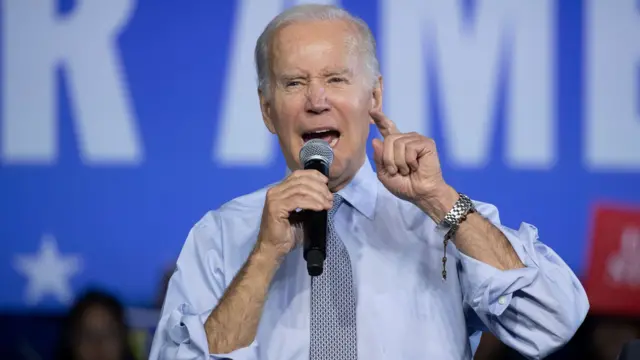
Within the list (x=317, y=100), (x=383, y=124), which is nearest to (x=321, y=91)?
(x=317, y=100)

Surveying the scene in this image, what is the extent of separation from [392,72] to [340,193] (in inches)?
53.2

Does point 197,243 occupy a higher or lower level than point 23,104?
lower

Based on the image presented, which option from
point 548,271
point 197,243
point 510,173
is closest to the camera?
point 548,271

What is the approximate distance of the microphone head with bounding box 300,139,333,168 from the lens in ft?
5.63

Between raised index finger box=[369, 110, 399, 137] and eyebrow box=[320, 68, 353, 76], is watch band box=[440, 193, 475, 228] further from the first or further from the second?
eyebrow box=[320, 68, 353, 76]

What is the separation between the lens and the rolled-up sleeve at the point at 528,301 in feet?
5.63

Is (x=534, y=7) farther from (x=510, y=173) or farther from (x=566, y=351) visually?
(x=566, y=351)

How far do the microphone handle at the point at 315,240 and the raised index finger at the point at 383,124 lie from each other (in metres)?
0.29

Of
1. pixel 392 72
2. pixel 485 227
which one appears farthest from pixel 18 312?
pixel 485 227

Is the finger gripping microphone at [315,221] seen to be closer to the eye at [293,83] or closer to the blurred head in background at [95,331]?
the eye at [293,83]

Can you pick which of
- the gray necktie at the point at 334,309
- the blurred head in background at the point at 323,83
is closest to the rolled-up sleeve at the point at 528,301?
Answer: the gray necktie at the point at 334,309

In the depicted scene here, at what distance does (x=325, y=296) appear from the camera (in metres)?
1.82

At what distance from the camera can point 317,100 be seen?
1.87 metres

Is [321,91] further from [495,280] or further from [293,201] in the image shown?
[495,280]
